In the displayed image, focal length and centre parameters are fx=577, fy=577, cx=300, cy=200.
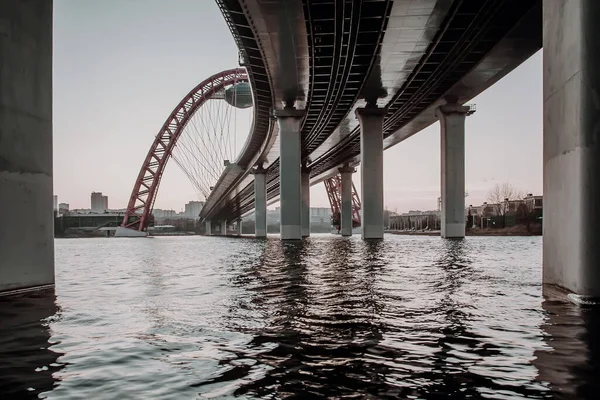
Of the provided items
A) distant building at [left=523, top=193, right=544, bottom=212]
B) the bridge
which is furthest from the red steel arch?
distant building at [left=523, top=193, right=544, bottom=212]

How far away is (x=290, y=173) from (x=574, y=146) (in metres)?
42.4

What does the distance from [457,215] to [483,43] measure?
1951 cm

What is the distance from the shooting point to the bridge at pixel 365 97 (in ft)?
32.3

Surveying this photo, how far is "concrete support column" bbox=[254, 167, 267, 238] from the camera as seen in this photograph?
87.5 m

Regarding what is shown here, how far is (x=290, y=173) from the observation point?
169 feet

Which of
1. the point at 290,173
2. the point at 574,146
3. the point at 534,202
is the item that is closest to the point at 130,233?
the point at 290,173

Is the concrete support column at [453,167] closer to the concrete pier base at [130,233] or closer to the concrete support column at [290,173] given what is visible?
the concrete support column at [290,173]

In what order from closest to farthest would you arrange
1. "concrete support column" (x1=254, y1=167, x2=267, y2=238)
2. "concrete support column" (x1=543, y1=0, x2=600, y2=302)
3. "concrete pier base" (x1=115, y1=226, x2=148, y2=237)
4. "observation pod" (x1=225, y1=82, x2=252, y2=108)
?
1. "concrete support column" (x1=543, y1=0, x2=600, y2=302)
2. "concrete support column" (x1=254, y1=167, x2=267, y2=238)
3. "observation pod" (x1=225, y1=82, x2=252, y2=108)
4. "concrete pier base" (x1=115, y1=226, x2=148, y2=237)

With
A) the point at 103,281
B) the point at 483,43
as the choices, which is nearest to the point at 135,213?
the point at 483,43

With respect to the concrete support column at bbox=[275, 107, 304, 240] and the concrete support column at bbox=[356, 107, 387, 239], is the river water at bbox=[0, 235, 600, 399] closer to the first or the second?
the concrete support column at bbox=[275, 107, 304, 240]

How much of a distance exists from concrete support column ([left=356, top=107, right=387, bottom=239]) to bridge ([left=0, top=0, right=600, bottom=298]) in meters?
0.12

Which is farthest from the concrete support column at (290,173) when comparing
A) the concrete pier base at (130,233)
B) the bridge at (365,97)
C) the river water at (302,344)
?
the concrete pier base at (130,233)

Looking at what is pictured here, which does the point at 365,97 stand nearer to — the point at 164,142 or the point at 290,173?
the point at 290,173

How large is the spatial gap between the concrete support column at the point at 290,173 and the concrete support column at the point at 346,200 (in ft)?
128
